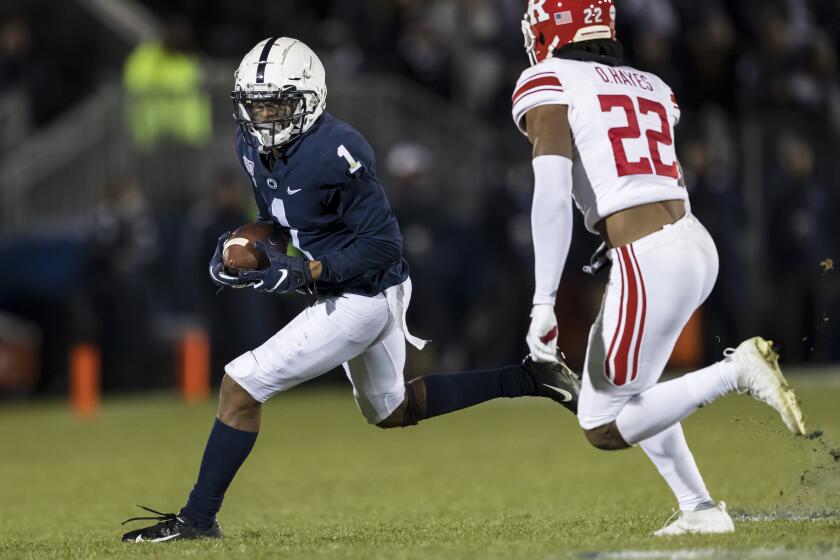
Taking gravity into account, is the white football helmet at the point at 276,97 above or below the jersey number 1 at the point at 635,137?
above

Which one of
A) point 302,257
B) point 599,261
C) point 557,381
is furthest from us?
point 557,381

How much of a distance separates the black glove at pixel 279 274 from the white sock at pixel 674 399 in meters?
1.27

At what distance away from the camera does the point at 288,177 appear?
554 centimetres

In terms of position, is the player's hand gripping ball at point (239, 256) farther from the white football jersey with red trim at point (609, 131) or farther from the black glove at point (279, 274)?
the white football jersey with red trim at point (609, 131)

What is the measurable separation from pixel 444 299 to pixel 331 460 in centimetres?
456

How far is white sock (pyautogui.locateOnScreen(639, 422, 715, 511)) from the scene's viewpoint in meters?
5.09

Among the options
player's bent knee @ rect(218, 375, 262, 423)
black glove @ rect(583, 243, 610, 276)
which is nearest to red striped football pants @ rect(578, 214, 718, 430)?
black glove @ rect(583, 243, 610, 276)

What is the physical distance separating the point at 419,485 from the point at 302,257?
2142mm

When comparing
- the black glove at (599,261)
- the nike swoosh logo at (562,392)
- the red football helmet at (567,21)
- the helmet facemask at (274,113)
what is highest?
the red football helmet at (567,21)

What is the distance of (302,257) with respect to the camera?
18.6ft

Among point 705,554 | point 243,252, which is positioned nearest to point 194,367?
point 243,252

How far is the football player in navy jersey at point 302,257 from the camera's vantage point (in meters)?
5.46

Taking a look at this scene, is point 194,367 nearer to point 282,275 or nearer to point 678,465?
point 282,275

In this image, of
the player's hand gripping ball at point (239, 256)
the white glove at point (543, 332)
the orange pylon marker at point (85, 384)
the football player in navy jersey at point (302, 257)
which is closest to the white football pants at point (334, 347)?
the football player in navy jersey at point (302, 257)
